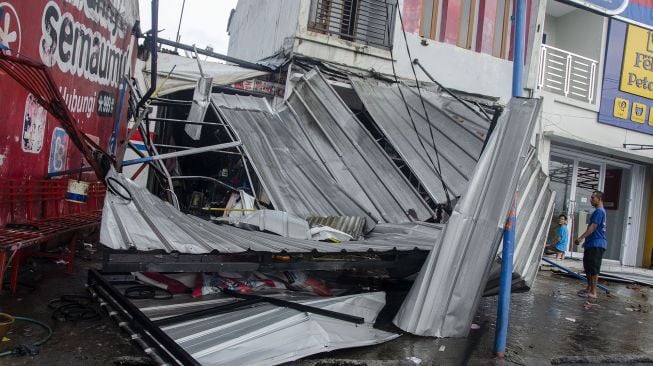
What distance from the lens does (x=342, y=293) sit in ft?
16.7

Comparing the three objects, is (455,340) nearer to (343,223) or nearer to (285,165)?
(343,223)

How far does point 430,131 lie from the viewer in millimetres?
7879

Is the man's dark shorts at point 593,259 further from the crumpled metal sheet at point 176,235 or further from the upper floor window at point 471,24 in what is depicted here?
the upper floor window at point 471,24

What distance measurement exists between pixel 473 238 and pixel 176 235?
258 cm

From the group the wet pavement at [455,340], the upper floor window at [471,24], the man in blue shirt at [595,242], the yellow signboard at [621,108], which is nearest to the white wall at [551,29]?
the yellow signboard at [621,108]

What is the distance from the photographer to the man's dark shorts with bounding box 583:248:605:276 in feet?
26.1

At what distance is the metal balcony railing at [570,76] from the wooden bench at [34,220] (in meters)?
10.4

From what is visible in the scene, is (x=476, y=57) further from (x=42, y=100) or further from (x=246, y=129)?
(x=42, y=100)

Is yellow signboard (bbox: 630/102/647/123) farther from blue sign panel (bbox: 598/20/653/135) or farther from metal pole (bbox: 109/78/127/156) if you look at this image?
metal pole (bbox: 109/78/127/156)

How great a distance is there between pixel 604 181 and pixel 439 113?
7.88 metres

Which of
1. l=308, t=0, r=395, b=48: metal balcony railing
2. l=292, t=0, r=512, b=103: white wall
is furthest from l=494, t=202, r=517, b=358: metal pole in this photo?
l=308, t=0, r=395, b=48: metal balcony railing

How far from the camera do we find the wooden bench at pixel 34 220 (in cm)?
420

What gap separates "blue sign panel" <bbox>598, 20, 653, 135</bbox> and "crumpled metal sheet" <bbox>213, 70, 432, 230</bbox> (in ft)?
25.2

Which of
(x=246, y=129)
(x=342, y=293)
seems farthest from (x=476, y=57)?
(x=342, y=293)
